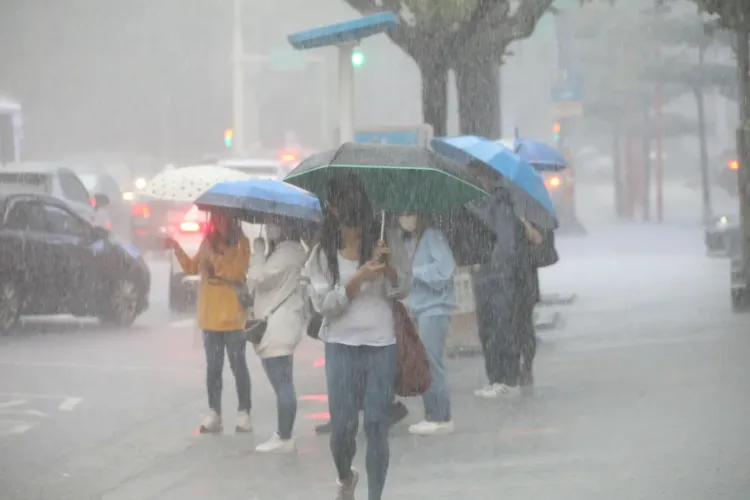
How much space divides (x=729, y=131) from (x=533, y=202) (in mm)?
75267

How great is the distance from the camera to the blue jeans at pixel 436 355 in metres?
9.38

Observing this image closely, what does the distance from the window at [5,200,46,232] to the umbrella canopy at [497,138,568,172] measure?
22.3 feet

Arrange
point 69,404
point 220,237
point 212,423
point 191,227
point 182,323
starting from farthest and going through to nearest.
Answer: point 191,227
point 182,323
point 69,404
point 212,423
point 220,237

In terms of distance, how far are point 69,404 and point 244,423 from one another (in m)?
2.17

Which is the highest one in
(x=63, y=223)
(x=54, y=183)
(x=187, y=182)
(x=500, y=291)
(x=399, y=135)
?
(x=399, y=135)

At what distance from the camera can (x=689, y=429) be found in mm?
9406

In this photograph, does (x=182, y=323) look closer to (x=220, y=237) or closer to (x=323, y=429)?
(x=323, y=429)

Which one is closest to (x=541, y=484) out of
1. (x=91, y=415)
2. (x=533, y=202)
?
(x=533, y=202)

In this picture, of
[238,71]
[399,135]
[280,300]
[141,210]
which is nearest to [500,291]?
[280,300]

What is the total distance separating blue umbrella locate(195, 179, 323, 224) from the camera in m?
8.37

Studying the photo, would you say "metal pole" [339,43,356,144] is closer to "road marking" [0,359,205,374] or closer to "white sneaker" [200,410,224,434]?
"road marking" [0,359,205,374]

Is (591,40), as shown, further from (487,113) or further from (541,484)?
(541,484)

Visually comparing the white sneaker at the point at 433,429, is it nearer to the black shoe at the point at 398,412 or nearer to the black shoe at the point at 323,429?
the black shoe at the point at 398,412

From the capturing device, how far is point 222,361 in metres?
9.48
